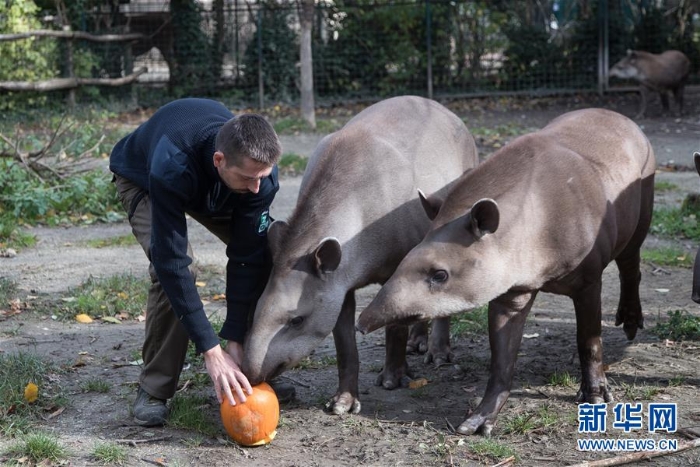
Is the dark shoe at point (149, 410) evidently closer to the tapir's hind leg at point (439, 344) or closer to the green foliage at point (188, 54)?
the tapir's hind leg at point (439, 344)

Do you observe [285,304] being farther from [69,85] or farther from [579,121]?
[69,85]

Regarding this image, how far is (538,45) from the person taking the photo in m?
20.2

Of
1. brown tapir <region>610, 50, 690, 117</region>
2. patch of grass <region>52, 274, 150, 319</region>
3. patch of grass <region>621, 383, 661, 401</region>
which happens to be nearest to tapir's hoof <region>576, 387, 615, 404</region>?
patch of grass <region>621, 383, 661, 401</region>

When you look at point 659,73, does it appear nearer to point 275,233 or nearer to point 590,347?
point 590,347

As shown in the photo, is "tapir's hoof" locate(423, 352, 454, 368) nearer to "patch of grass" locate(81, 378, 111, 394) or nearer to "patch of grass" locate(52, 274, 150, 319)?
"patch of grass" locate(81, 378, 111, 394)

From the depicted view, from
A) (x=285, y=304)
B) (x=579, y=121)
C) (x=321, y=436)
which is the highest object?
(x=579, y=121)

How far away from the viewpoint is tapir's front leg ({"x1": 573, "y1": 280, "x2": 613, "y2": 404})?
5.28 metres

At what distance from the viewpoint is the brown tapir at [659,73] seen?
18.1 metres

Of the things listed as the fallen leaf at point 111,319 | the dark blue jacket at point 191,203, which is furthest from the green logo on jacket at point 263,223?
the fallen leaf at point 111,319

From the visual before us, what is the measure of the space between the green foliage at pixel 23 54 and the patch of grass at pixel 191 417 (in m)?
12.3

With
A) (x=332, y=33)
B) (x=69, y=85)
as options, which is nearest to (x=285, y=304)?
(x=69, y=85)

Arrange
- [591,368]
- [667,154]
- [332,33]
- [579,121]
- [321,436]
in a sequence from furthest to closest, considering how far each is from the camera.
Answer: [332,33]
[667,154]
[579,121]
[591,368]
[321,436]

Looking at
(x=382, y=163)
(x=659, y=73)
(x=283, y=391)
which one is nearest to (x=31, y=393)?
(x=283, y=391)

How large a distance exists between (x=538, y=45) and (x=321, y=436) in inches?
650
